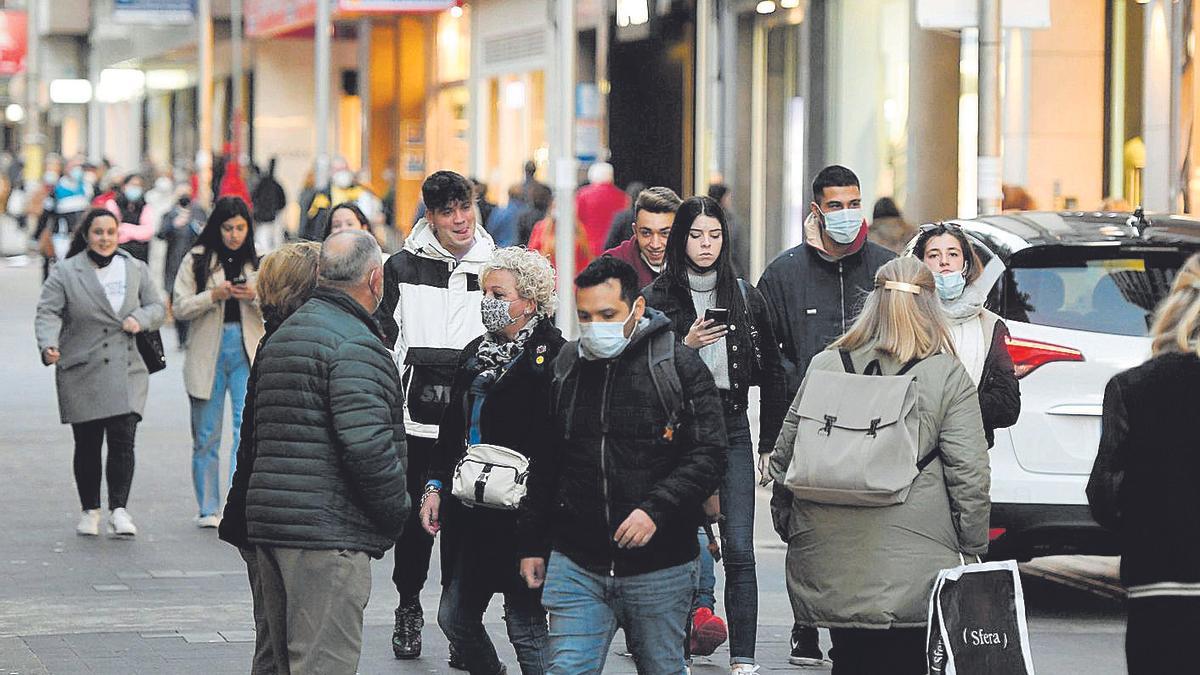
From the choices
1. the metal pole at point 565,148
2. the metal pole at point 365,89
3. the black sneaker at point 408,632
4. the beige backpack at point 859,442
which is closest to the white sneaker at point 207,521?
the black sneaker at point 408,632

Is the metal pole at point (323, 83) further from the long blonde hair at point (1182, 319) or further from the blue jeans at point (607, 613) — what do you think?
the long blonde hair at point (1182, 319)

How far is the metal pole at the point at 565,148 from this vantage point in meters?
18.4

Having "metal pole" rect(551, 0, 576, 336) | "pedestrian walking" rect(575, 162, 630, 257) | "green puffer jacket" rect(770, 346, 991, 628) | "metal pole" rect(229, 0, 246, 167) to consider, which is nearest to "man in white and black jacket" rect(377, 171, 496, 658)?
"green puffer jacket" rect(770, 346, 991, 628)

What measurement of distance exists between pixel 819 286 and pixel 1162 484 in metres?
3.36

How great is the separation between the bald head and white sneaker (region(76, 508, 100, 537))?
565 cm

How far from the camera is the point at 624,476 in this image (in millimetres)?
6035

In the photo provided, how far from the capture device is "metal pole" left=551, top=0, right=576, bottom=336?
18422mm

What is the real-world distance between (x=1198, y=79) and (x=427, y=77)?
21986 millimetres

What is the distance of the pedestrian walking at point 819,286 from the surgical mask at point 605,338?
2.45 metres

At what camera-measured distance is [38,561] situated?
10766 millimetres

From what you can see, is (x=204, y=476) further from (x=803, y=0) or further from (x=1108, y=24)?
(x=803, y=0)

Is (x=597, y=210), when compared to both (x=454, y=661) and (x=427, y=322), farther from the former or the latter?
(x=454, y=661)

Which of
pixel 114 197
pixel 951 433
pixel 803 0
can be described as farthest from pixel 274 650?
pixel 114 197

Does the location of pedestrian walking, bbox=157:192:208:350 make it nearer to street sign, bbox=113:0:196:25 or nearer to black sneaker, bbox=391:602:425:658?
street sign, bbox=113:0:196:25
